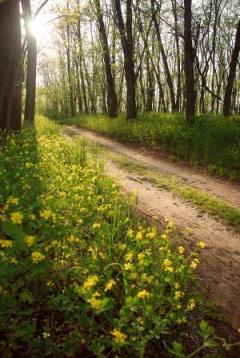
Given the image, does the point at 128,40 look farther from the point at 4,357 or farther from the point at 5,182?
the point at 4,357

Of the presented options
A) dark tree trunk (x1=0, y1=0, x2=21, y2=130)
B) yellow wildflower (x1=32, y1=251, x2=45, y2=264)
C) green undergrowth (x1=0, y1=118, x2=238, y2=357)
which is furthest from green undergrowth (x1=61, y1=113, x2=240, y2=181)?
yellow wildflower (x1=32, y1=251, x2=45, y2=264)

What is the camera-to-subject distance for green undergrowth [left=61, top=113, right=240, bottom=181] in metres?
10.4

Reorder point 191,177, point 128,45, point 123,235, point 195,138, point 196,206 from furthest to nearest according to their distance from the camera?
1. point 128,45
2. point 195,138
3. point 191,177
4. point 196,206
5. point 123,235

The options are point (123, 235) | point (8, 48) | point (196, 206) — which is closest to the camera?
point (123, 235)

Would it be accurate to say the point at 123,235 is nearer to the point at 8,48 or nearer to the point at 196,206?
the point at 196,206

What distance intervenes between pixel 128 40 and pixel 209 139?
28.0 ft

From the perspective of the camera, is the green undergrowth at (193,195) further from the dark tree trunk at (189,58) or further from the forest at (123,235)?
the dark tree trunk at (189,58)

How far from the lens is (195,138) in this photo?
12211 mm

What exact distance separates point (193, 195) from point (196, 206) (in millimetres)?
604

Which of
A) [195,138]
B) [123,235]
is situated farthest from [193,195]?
[195,138]

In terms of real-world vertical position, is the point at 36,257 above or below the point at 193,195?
above

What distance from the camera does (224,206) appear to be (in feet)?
23.1

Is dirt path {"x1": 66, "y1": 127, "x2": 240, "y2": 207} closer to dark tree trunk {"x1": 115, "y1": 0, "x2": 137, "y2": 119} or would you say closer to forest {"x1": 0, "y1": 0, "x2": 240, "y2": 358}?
forest {"x1": 0, "y1": 0, "x2": 240, "y2": 358}

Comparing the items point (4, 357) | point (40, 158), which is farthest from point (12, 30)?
point (4, 357)
